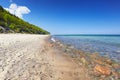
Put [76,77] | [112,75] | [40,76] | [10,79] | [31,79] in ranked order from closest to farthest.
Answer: [10,79]
[31,79]
[40,76]
[76,77]
[112,75]

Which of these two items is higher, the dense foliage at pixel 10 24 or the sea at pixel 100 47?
the dense foliage at pixel 10 24

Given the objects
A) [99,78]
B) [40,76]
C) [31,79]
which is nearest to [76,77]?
[99,78]

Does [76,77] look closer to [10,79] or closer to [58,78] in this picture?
[58,78]

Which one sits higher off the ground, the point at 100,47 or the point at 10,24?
the point at 10,24

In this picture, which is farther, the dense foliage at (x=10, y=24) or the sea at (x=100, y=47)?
the dense foliage at (x=10, y=24)

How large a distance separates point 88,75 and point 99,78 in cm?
60

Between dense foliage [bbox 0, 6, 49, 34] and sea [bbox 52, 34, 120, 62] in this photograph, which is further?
dense foliage [bbox 0, 6, 49, 34]

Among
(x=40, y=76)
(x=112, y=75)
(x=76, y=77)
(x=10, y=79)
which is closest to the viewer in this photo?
(x=10, y=79)

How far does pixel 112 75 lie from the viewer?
7.30m

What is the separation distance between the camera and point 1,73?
570cm

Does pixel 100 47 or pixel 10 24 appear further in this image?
pixel 10 24

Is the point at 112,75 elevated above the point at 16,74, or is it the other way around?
the point at 16,74

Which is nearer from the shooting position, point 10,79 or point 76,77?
point 10,79

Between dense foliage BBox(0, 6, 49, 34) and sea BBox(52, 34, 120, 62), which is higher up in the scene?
dense foliage BBox(0, 6, 49, 34)
